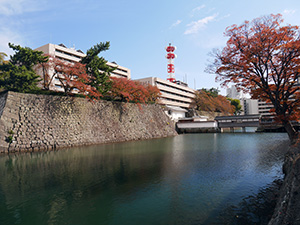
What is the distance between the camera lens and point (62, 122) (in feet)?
73.5

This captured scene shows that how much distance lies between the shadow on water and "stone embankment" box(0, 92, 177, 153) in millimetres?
19176

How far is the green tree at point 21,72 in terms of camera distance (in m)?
21.8

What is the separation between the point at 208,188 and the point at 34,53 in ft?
84.2

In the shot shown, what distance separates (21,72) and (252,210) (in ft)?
84.5

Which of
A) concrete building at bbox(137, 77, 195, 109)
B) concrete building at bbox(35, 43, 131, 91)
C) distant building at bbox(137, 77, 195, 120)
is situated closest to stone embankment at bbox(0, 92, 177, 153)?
concrete building at bbox(35, 43, 131, 91)

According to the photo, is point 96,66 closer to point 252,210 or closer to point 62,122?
point 62,122

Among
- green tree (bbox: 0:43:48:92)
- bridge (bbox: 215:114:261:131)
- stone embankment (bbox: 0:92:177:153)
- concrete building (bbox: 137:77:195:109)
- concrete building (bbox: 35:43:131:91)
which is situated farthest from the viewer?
concrete building (bbox: 137:77:195:109)

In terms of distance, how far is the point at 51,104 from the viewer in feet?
73.8

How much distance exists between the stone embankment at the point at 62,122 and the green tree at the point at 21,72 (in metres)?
1.94

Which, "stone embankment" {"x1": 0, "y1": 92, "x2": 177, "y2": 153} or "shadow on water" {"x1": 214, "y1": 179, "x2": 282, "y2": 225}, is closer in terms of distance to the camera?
"shadow on water" {"x1": 214, "y1": 179, "x2": 282, "y2": 225}

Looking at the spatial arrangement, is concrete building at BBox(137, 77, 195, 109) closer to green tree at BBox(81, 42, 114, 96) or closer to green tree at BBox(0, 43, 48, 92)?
green tree at BBox(81, 42, 114, 96)

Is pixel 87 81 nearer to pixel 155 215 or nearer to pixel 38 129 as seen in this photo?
pixel 38 129

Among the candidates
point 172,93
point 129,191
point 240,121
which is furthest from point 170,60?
point 129,191

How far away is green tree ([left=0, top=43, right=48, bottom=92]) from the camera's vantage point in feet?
71.4
